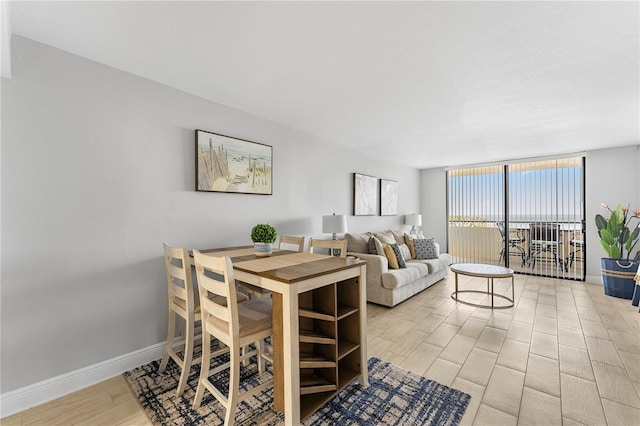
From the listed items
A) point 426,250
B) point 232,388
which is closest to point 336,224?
point 426,250

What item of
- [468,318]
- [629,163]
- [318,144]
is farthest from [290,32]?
[629,163]

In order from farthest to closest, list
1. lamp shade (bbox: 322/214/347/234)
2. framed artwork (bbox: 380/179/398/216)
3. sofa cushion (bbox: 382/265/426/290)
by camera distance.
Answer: framed artwork (bbox: 380/179/398/216) < lamp shade (bbox: 322/214/347/234) < sofa cushion (bbox: 382/265/426/290)

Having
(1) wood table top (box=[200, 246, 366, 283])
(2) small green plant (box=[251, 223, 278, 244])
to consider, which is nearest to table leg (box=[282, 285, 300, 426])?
(1) wood table top (box=[200, 246, 366, 283])

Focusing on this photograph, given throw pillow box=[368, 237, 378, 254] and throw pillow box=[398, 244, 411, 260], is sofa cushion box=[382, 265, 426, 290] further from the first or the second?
throw pillow box=[398, 244, 411, 260]

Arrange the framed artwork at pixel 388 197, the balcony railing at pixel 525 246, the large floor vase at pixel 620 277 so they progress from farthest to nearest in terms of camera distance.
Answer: the framed artwork at pixel 388 197 < the balcony railing at pixel 525 246 < the large floor vase at pixel 620 277

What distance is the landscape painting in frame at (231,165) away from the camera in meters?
2.60

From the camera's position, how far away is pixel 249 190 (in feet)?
9.78

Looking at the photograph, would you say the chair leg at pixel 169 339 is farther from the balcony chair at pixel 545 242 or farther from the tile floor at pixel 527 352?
the balcony chair at pixel 545 242

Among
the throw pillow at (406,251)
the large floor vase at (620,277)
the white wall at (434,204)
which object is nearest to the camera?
the large floor vase at (620,277)

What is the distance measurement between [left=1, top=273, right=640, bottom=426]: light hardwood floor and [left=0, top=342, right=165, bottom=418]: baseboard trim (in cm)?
6

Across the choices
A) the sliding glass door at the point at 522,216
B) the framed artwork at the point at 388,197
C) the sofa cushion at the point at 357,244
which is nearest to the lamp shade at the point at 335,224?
the sofa cushion at the point at 357,244

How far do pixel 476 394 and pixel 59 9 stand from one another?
3.54 meters

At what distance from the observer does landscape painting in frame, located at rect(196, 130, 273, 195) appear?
8.52ft

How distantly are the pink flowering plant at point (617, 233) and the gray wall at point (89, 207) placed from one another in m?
5.64
